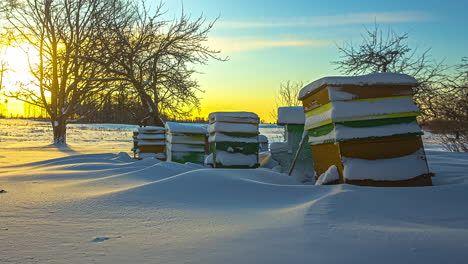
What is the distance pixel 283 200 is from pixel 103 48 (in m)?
13.7

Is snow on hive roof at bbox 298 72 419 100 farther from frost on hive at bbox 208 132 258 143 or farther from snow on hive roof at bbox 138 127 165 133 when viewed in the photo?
snow on hive roof at bbox 138 127 165 133

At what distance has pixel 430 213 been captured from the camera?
2.44 m

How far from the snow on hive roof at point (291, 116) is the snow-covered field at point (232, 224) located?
273 centimetres

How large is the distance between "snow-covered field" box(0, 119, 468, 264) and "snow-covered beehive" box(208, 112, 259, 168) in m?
2.96

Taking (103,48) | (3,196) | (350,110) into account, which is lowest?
(3,196)

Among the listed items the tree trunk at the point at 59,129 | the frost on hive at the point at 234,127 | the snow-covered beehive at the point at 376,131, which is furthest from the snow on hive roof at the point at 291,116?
the tree trunk at the point at 59,129

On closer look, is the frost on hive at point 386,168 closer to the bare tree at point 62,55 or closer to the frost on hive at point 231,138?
the frost on hive at point 231,138

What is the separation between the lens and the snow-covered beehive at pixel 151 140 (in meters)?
10.6

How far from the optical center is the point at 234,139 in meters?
6.99

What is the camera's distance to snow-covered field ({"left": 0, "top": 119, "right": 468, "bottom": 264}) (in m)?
1.62

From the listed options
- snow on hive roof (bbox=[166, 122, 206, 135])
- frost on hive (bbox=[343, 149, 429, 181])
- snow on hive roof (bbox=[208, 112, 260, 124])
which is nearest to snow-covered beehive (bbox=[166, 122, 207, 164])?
snow on hive roof (bbox=[166, 122, 206, 135])

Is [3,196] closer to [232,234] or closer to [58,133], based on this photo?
[232,234]

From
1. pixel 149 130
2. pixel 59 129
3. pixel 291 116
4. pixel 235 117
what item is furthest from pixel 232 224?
pixel 59 129

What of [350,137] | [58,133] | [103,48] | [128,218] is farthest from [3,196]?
[58,133]
